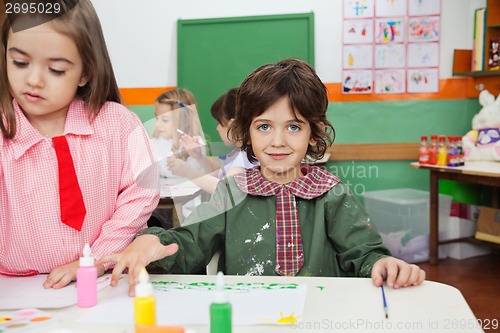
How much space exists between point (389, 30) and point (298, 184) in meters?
3.32

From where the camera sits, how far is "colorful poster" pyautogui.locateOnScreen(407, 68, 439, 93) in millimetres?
4352

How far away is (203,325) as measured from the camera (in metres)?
0.87

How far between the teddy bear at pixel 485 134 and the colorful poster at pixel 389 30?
2.58ft

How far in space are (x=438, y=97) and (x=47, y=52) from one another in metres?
3.76

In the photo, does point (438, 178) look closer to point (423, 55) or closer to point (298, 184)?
point (423, 55)

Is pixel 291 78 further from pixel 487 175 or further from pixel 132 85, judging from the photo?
pixel 132 85

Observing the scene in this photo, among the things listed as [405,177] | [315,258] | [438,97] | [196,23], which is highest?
[196,23]

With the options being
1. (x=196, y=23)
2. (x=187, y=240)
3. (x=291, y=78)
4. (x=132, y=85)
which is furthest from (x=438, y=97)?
(x=187, y=240)

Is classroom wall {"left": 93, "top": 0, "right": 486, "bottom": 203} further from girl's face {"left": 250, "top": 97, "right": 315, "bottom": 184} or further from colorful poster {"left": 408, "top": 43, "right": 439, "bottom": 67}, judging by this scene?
girl's face {"left": 250, "top": 97, "right": 315, "bottom": 184}

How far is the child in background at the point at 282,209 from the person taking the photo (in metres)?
1.36

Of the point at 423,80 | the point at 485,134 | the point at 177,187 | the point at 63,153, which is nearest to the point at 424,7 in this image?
the point at 423,80

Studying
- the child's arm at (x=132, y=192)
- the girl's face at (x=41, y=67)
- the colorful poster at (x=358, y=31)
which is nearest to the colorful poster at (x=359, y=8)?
the colorful poster at (x=358, y=31)

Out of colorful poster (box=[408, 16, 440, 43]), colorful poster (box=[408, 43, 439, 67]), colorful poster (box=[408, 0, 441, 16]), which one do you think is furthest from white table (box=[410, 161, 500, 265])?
colorful poster (box=[408, 0, 441, 16])

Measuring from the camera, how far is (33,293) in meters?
1.06
